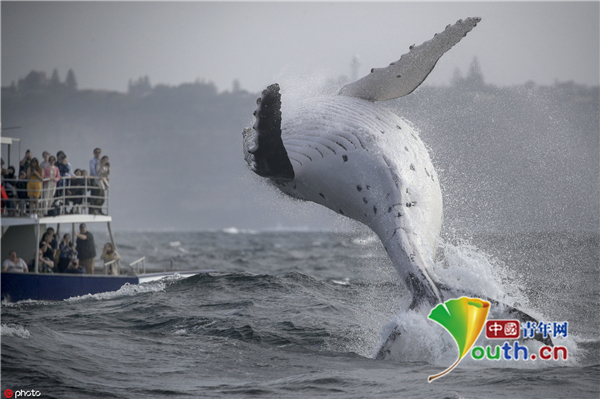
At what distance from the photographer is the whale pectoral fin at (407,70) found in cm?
813

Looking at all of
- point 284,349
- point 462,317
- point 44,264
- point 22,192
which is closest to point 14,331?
point 284,349

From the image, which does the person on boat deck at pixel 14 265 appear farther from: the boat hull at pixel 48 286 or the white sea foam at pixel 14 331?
the white sea foam at pixel 14 331

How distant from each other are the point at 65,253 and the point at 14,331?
27.4ft

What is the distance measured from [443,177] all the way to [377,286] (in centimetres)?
812

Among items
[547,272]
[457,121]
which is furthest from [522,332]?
[547,272]

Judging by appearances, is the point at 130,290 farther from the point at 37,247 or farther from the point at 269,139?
the point at 269,139

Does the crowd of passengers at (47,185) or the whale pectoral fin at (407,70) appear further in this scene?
the crowd of passengers at (47,185)

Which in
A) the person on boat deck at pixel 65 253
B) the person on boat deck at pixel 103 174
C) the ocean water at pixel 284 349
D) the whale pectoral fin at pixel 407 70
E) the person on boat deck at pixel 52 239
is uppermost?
the whale pectoral fin at pixel 407 70

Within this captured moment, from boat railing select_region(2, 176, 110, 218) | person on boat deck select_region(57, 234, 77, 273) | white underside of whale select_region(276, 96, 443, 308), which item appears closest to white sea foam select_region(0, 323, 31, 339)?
white underside of whale select_region(276, 96, 443, 308)

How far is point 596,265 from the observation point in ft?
74.3

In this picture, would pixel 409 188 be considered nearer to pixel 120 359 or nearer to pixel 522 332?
pixel 522 332

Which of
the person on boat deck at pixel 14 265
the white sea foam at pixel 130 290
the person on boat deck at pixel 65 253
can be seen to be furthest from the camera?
the person on boat deck at pixel 65 253

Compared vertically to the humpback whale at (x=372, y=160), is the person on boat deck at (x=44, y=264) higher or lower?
lower

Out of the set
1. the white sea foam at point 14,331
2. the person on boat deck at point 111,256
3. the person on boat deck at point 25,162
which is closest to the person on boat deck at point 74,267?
the person on boat deck at point 111,256
